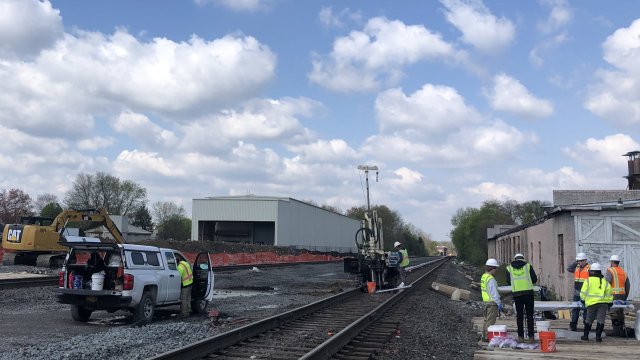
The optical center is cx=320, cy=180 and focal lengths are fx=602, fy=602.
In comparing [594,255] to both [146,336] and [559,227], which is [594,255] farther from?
[146,336]

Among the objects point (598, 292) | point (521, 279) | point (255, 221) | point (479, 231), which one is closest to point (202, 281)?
point (521, 279)

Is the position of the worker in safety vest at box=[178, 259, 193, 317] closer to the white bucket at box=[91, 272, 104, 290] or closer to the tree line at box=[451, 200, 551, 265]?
the white bucket at box=[91, 272, 104, 290]

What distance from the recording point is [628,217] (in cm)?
2117

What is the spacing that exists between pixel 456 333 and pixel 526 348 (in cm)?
297

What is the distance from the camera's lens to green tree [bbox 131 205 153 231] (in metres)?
116

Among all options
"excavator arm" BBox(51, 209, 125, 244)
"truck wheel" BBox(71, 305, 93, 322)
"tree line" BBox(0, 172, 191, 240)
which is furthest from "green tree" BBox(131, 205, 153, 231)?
"truck wheel" BBox(71, 305, 93, 322)

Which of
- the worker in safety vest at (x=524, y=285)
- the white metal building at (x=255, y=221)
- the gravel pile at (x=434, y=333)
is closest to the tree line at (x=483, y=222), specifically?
the white metal building at (x=255, y=221)

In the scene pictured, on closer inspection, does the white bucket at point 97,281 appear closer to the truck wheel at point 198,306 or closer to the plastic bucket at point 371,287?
the truck wheel at point 198,306

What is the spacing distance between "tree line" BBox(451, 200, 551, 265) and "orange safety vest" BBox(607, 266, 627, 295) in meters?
62.7

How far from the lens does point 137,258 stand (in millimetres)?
13406

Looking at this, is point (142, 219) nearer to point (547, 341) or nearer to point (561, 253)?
point (561, 253)

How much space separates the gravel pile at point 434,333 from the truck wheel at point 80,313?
6913mm

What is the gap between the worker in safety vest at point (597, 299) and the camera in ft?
37.1

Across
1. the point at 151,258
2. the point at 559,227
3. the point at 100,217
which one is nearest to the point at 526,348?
the point at 151,258
